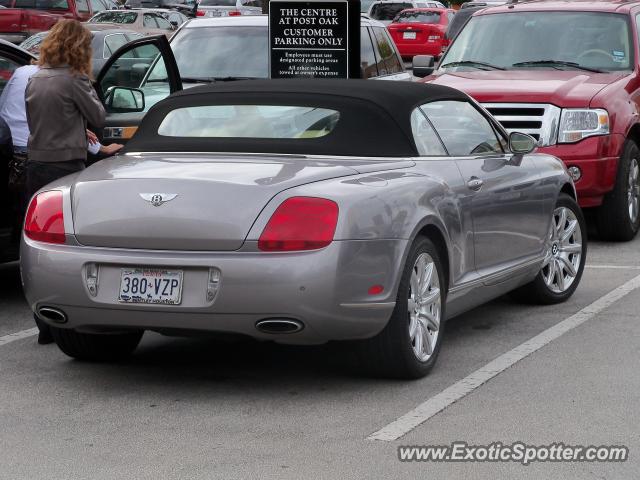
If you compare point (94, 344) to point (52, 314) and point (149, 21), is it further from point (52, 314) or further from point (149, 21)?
point (149, 21)

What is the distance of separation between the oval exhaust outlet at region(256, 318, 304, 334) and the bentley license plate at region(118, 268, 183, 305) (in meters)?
0.38

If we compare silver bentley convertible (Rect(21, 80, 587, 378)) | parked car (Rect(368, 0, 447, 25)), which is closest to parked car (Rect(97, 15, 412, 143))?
silver bentley convertible (Rect(21, 80, 587, 378))

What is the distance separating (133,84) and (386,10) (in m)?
30.9

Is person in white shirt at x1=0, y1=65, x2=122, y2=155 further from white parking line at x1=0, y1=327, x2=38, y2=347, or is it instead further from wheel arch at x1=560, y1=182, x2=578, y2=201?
wheel arch at x1=560, y1=182, x2=578, y2=201

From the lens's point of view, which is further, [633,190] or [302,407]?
[633,190]

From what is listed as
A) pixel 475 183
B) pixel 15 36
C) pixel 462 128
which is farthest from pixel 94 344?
pixel 15 36

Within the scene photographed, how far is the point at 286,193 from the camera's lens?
6.11 metres

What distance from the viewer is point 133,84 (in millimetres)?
13477

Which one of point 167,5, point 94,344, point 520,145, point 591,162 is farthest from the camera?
point 167,5

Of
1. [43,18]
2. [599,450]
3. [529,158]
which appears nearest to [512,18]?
[529,158]

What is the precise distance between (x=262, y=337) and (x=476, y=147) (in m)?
2.27

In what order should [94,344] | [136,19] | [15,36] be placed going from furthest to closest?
1. [136,19]
2. [15,36]
3. [94,344]

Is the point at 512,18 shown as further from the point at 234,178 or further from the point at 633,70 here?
the point at 234,178

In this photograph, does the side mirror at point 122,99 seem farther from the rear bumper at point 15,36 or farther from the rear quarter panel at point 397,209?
the rear bumper at point 15,36
